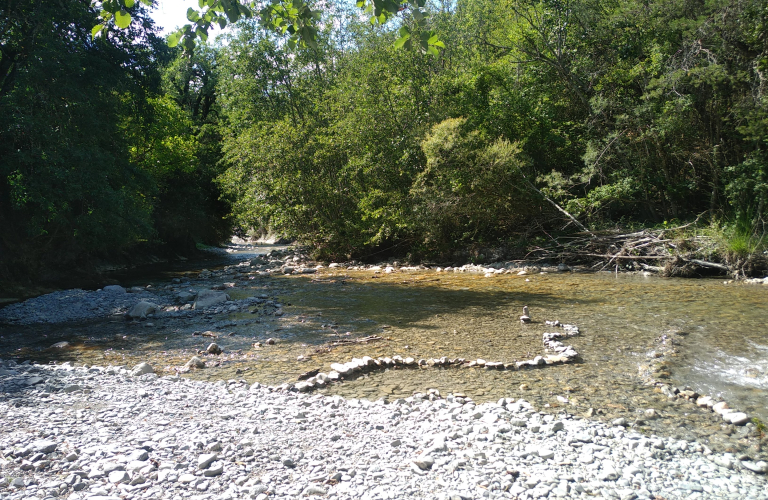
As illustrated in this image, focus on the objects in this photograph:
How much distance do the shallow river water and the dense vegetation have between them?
4.81 metres

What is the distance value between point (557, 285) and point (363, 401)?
955cm

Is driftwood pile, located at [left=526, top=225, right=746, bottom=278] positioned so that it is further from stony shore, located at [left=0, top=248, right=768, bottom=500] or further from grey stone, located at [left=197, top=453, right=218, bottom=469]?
grey stone, located at [left=197, top=453, right=218, bottom=469]

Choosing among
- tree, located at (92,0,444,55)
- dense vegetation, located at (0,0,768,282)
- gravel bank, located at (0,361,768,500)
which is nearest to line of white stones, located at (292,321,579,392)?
gravel bank, located at (0,361,768,500)

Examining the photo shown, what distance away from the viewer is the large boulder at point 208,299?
1178cm

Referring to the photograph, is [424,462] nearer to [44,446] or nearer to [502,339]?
[44,446]

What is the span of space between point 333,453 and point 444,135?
48.9 feet

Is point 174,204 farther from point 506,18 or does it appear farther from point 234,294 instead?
point 506,18

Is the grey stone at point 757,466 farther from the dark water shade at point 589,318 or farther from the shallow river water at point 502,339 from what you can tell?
the dark water shade at point 589,318

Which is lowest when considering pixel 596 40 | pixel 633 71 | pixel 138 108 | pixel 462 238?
pixel 462 238

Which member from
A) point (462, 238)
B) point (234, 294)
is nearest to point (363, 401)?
point (234, 294)

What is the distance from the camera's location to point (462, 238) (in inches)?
747

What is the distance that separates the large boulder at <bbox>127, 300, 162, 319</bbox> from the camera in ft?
35.5

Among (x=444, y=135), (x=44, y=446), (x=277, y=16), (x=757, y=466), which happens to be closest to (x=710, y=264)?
(x=444, y=135)

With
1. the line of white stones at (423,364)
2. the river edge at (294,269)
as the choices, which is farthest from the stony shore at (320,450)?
the river edge at (294,269)
